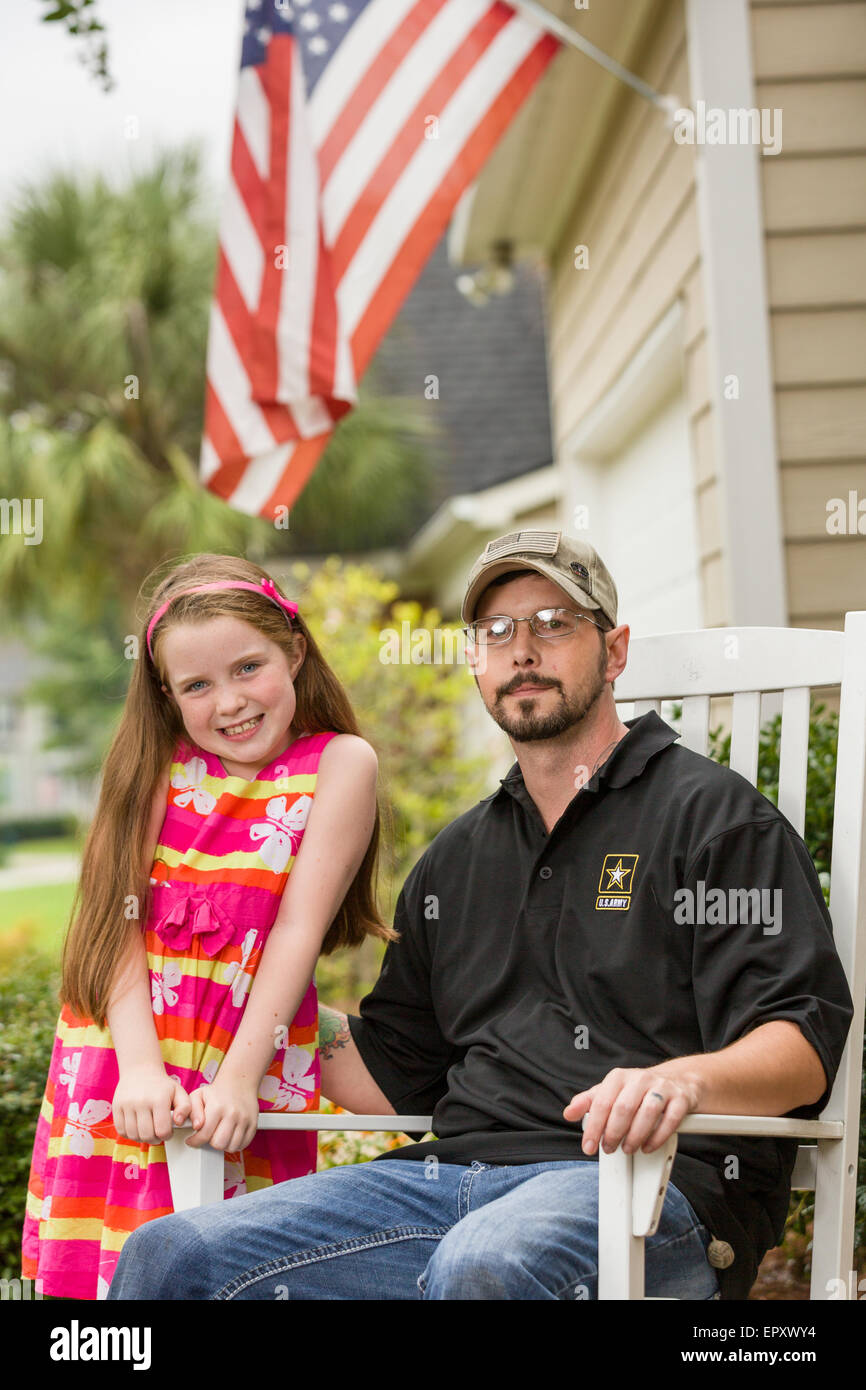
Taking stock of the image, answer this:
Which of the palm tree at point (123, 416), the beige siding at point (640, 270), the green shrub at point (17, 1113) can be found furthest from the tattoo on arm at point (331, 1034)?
the palm tree at point (123, 416)

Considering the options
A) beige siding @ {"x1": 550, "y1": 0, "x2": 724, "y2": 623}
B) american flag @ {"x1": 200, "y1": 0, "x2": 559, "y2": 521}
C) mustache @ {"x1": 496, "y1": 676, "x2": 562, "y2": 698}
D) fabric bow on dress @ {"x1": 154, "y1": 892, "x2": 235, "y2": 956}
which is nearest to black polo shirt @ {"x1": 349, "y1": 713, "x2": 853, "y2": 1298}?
mustache @ {"x1": 496, "y1": 676, "x2": 562, "y2": 698}

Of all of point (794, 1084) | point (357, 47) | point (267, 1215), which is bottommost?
point (267, 1215)

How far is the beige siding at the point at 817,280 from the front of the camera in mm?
3576

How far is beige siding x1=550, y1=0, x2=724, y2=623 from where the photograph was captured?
12.8 feet

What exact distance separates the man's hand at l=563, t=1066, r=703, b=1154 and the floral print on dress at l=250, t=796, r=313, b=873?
2.31 feet

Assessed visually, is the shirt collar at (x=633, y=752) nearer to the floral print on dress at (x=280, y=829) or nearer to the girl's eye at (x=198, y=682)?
the floral print on dress at (x=280, y=829)

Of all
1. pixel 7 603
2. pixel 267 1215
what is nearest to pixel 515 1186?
pixel 267 1215

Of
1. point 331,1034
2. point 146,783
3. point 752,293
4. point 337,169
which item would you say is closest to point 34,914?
point 337,169
